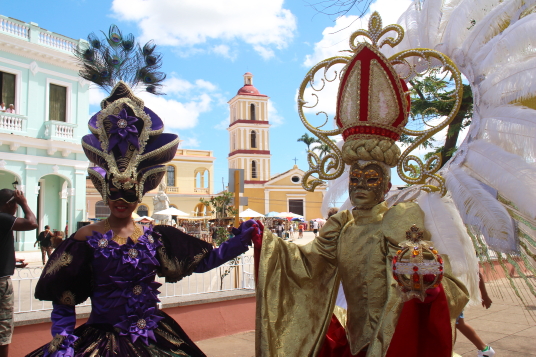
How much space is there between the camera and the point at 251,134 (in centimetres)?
4800

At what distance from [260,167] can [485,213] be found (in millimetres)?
45206

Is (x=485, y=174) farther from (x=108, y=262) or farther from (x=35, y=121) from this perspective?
(x=35, y=121)

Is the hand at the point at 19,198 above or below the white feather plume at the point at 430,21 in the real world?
below

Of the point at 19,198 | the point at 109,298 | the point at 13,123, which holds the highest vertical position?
the point at 13,123

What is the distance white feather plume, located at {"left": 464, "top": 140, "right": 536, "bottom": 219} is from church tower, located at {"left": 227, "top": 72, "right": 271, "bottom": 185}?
43.9 meters

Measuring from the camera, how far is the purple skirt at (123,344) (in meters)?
2.39

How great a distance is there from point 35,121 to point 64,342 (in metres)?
16.0

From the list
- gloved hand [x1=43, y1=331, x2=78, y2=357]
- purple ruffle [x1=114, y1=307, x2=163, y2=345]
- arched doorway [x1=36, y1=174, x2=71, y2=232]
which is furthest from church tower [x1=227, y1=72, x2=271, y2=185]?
gloved hand [x1=43, y1=331, x2=78, y2=357]

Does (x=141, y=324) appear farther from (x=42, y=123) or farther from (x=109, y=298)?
(x=42, y=123)

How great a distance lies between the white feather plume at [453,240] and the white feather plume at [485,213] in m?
0.08

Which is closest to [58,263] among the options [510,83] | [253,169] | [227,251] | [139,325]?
[139,325]

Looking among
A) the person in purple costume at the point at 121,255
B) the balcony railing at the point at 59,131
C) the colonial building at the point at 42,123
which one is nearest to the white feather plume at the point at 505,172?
the person in purple costume at the point at 121,255

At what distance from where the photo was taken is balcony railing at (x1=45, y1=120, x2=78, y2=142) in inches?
651

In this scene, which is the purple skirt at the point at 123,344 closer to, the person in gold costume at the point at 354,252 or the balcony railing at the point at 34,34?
the person in gold costume at the point at 354,252
